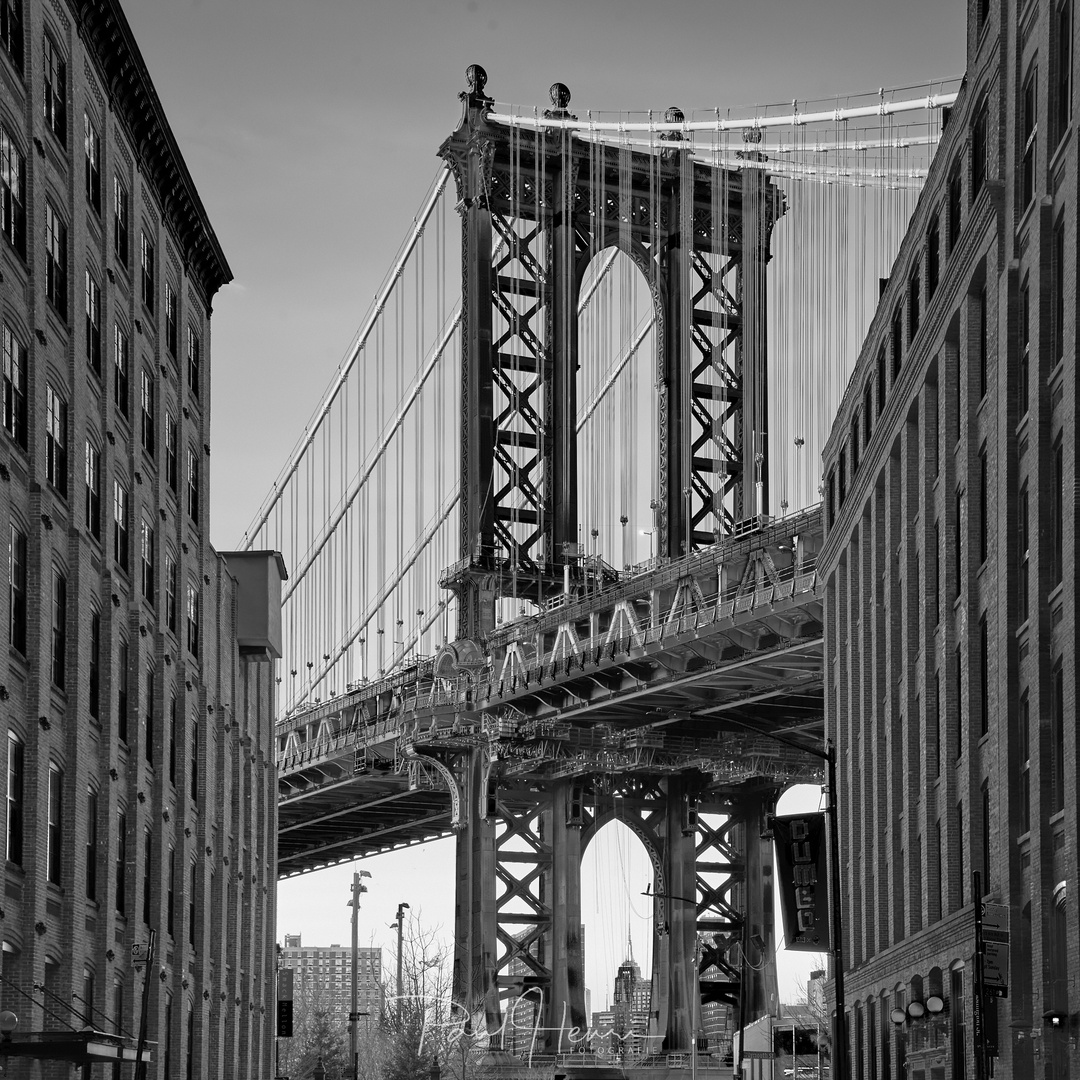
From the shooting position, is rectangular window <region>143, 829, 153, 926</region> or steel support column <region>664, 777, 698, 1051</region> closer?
rectangular window <region>143, 829, 153, 926</region>

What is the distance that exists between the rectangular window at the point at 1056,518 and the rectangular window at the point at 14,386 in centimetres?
1598

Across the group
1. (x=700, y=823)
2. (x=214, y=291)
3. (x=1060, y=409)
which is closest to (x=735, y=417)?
(x=700, y=823)

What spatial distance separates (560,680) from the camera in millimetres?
85562

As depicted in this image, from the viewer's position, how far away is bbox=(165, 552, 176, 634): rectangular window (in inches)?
1953

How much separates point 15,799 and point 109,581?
7773 mm

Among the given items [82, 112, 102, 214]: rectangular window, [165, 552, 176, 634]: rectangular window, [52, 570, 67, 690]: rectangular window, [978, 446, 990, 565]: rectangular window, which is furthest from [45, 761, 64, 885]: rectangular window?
[978, 446, 990, 565]: rectangular window

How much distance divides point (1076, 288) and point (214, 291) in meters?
32.9

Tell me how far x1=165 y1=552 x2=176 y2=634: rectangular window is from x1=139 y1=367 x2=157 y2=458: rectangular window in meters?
2.73

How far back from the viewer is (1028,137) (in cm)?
3409

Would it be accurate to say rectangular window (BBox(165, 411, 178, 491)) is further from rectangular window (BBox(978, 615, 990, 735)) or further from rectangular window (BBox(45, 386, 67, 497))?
rectangular window (BBox(978, 615, 990, 735))

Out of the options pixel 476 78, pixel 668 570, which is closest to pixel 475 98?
pixel 476 78

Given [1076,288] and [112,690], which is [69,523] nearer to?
[112,690]

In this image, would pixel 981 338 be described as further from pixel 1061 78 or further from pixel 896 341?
pixel 896 341

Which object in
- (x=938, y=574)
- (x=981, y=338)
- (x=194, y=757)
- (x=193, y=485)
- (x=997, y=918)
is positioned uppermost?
(x=193, y=485)
